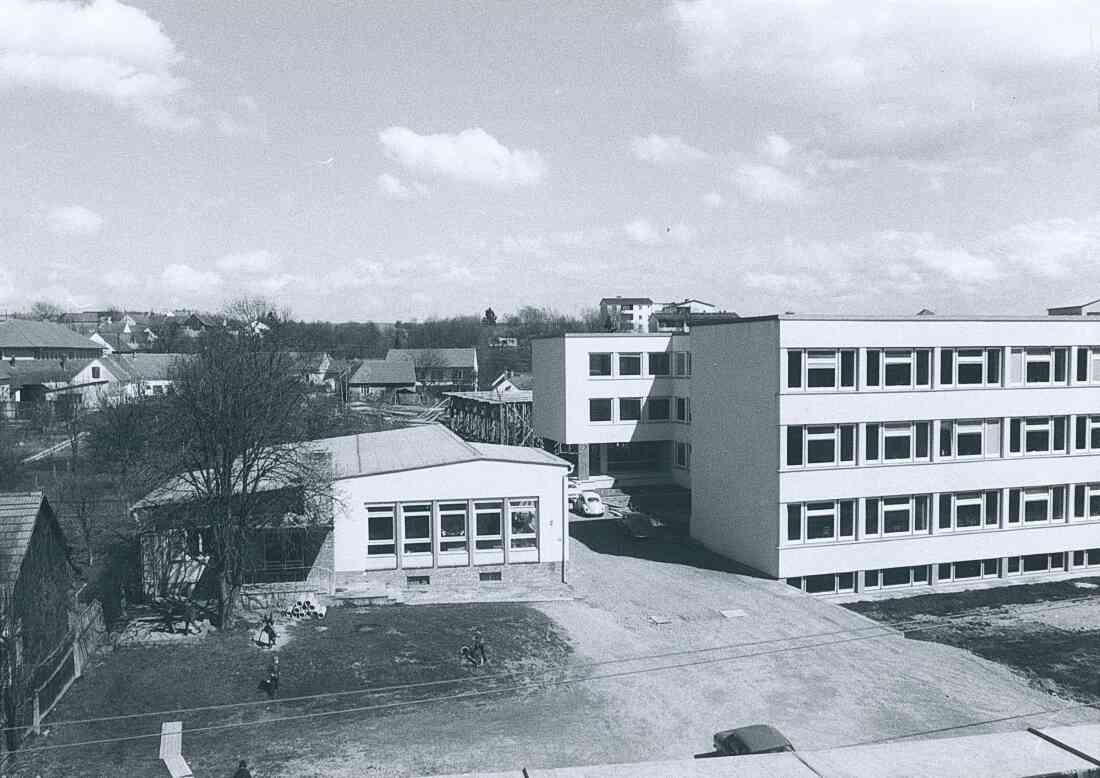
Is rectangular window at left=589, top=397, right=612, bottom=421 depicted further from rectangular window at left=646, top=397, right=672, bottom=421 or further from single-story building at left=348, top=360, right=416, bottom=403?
single-story building at left=348, top=360, right=416, bottom=403

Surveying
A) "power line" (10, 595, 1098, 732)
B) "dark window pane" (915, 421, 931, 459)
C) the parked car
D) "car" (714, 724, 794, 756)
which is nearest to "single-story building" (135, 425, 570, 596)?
"power line" (10, 595, 1098, 732)

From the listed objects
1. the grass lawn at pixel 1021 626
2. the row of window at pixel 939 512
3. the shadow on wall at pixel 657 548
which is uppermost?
the row of window at pixel 939 512

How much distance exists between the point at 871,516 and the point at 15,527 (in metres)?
24.3

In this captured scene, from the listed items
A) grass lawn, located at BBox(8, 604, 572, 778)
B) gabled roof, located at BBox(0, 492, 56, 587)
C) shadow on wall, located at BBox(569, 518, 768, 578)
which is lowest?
shadow on wall, located at BBox(569, 518, 768, 578)

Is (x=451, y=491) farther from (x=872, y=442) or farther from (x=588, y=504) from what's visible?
(x=588, y=504)

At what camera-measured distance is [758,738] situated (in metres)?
15.8

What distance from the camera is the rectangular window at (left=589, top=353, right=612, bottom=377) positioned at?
44.2m

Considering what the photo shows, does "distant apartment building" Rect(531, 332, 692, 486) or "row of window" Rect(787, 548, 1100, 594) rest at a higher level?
"distant apartment building" Rect(531, 332, 692, 486)

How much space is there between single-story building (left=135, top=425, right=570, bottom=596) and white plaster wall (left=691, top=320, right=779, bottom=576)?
669 cm

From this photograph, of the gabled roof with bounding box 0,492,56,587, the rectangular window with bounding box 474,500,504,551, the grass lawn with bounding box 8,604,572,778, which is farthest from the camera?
the rectangular window with bounding box 474,500,504,551

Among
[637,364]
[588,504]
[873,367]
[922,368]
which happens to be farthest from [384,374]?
[922,368]

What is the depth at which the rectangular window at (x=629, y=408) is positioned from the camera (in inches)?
1764

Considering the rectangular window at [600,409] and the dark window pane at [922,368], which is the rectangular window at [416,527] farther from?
the rectangular window at [600,409]

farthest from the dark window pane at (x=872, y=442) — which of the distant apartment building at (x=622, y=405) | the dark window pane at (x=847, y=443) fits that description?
the distant apartment building at (x=622, y=405)
